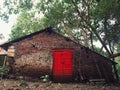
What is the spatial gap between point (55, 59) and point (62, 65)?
785 mm

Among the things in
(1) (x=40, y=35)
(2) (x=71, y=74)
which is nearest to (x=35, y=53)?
(1) (x=40, y=35)

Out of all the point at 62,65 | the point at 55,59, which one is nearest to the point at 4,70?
the point at 55,59

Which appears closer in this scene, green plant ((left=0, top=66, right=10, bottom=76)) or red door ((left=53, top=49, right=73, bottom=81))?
green plant ((left=0, top=66, right=10, bottom=76))

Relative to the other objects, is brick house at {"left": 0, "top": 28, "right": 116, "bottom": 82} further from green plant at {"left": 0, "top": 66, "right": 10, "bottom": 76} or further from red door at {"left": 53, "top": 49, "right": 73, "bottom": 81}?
green plant at {"left": 0, "top": 66, "right": 10, "bottom": 76}

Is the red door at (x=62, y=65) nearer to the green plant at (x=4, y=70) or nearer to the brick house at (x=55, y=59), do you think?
the brick house at (x=55, y=59)

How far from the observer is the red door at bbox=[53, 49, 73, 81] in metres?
19.3

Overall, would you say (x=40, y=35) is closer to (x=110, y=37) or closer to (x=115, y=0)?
(x=115, y=0)

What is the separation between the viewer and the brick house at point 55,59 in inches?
759

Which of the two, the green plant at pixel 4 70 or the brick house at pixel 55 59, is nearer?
the green plant at pixel 4 70

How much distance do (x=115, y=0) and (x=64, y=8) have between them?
19.1 ft

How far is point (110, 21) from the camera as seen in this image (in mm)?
24781

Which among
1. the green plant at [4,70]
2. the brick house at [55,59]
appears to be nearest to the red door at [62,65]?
the brick house at [55,59]

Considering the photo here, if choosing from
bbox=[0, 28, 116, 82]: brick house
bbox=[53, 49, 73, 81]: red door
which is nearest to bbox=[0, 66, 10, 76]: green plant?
bbox=[0, 28, 116, 82]: brick house

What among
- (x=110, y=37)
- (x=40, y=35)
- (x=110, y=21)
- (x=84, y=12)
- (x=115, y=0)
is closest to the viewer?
(x=115, y=0)
